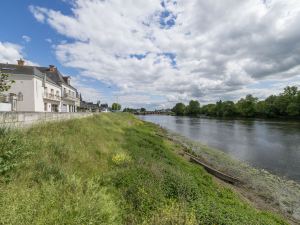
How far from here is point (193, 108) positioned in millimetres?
157750

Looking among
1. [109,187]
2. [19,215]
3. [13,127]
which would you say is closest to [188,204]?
[109,187]

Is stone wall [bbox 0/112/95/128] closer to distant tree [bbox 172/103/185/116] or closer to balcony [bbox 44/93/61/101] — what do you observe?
balcony [bbox 44/93/61/101]

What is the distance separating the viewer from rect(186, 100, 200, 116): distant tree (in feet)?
510

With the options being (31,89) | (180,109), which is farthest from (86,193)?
(180,109)

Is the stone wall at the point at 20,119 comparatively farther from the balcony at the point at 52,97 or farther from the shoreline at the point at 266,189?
the balcony at the point at 52,97

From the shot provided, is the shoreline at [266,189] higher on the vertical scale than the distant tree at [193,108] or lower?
lower

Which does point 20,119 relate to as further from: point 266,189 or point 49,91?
point 49,91

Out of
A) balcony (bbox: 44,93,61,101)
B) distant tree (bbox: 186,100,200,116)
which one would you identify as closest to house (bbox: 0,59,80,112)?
balcony (bbox: 44,93,61,101)

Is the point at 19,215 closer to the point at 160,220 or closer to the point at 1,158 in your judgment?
the point at 1,158

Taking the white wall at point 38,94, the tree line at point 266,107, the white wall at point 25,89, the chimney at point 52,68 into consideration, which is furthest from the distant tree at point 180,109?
the white wall at point 25,89

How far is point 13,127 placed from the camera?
30.7 feet

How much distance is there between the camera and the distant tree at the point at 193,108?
155 metres

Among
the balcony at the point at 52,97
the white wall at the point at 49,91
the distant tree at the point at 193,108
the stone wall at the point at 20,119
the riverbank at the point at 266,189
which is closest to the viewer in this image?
the stone wall at the point at 20,119

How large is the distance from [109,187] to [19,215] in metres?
3.61
